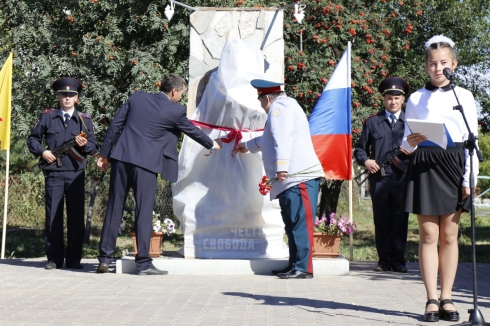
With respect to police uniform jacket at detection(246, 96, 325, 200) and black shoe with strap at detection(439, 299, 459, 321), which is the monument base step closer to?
police uniform jacket at detection(246, 96, 325, 200)

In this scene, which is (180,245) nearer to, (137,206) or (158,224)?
(158,224)

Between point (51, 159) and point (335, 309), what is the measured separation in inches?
156

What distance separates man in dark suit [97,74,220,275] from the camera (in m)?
8.60

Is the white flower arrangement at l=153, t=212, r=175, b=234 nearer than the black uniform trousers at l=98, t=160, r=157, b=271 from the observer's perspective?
No

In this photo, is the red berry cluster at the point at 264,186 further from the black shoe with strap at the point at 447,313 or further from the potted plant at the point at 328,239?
the black shoe with strap at the point at 447,313

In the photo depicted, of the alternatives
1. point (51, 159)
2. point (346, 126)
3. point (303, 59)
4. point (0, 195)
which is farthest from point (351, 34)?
point (0, 195)

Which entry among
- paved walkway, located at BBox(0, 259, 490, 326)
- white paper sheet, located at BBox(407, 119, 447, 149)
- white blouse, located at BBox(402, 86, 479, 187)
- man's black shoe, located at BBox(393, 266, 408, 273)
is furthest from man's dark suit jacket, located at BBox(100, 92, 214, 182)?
white paper sheet, located at BBox(407, 119, 447, 149)

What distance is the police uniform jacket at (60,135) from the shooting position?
917 centimetres

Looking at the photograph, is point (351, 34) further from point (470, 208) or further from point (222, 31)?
point (470, 208)

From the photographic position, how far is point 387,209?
9320 millimetres

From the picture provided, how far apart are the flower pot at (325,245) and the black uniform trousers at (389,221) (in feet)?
1.63

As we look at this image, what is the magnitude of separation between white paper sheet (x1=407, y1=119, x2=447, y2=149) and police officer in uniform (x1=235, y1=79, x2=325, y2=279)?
257cm

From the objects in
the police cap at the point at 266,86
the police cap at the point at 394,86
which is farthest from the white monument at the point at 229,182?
the police cap at the point at 394,86

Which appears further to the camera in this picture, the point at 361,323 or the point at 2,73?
the point at 2,73
